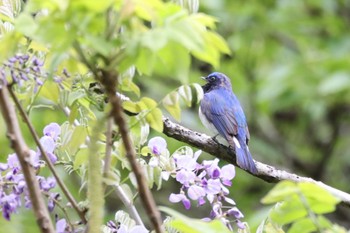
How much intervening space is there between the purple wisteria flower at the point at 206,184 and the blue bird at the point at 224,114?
5.22ft

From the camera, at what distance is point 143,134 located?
151cm

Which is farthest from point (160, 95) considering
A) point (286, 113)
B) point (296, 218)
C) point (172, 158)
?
point (296, 218)

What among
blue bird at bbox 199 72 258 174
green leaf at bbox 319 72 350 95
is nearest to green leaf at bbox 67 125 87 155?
blue bird at bbox 199 72 258 174

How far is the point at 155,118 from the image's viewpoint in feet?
4.54

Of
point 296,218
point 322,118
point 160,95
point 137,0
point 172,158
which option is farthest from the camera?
point 322,118

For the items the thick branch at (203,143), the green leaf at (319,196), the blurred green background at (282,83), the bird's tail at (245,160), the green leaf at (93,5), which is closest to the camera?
the green leaf at (93,5)

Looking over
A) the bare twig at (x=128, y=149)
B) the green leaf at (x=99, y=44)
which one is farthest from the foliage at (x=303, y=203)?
the green leaf at (x=99, y=44)

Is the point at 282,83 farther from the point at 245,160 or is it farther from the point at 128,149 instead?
the point at 128,149

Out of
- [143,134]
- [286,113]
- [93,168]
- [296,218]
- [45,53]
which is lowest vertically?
[296,218]

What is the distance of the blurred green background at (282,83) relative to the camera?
5484 millimetres

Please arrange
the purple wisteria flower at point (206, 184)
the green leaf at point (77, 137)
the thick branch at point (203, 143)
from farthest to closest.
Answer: the thick branch at point (203, 143) → the purple wisteria flower at point (206, 184) → the green leaf at point (77, 137)

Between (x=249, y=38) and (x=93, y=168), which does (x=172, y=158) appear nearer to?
(x=93, y=168)

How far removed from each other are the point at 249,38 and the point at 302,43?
1.34 feet

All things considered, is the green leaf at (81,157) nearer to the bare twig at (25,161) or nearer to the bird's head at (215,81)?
the bare twig at (25,161)
